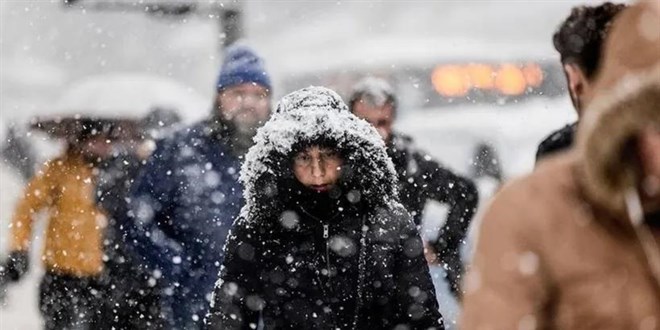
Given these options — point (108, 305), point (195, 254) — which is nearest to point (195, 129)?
point (195, 254)

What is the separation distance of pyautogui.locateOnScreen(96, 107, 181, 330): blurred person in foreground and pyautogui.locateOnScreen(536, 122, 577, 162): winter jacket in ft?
9.70

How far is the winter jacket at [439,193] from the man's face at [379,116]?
60 mm

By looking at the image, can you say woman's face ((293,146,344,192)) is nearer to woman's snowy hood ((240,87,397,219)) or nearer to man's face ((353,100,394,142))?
woman's snowy hood ((240,87,397,219))

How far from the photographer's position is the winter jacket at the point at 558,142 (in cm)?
349

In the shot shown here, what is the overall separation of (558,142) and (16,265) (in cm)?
422

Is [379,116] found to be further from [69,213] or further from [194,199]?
[69,213]

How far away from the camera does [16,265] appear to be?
7.21 meters

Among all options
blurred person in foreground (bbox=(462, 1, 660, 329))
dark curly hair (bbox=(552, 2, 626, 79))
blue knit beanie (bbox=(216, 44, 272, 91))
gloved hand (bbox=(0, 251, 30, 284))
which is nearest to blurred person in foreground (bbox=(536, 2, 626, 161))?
dark curly hair (bbox=(552, 2, 626, 79))

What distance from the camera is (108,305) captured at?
6656 millimetres

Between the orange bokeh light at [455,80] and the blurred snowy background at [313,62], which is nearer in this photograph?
the orange bokeh light at [455,80]

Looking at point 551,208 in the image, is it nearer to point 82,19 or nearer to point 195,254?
point 195,254

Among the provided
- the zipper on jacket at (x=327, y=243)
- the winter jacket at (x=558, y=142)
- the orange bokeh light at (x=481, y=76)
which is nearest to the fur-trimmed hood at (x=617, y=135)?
the winter jacket at (x=558, y=142)

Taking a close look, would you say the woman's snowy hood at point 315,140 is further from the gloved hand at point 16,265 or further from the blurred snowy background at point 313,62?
the gloved hand at point 16,265

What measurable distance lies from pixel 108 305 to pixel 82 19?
2987 cm
